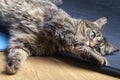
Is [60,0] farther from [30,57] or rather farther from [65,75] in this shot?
[65,75]

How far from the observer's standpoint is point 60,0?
2504mm

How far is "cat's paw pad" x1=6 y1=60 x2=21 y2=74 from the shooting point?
1420 millimetres

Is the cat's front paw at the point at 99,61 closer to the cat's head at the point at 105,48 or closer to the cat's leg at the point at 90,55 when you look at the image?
the cat's leg at the point at 90,55

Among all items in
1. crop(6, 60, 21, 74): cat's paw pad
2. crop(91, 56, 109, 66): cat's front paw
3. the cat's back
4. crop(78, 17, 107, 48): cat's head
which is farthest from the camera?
the cat's back

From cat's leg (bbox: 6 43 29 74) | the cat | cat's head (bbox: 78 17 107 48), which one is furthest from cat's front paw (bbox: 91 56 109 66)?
cat's leg (bbox: 6 43 29 74)

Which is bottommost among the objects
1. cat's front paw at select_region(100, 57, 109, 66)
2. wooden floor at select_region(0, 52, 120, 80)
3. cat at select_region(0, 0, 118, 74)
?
wooden floor at select_region(0, 52, 120, 80)

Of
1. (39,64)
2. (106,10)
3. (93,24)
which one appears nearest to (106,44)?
(93,24)

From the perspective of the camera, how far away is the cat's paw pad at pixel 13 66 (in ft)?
4.66

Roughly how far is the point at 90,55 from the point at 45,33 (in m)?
0.33

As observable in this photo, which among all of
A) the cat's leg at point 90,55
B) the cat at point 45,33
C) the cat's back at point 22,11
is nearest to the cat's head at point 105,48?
the cat at point 45,33

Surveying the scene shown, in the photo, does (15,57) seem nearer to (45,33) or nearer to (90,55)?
(45,33)

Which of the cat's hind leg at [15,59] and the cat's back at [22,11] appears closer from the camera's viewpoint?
the cat's hind leg at [15,59]

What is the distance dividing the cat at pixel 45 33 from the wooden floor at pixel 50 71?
0.04 metres

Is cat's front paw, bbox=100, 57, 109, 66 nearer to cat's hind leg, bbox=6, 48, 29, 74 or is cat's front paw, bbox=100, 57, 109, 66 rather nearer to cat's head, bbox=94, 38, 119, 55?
cat's head, bbox=94, 38, 119, 55
